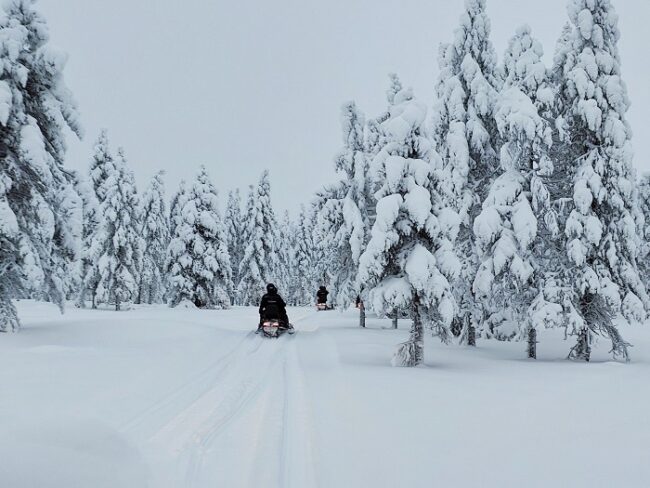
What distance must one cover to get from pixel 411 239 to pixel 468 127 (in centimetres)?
762

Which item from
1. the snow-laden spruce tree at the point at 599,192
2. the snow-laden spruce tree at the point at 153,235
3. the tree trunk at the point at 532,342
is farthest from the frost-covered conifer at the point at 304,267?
the snow-laden spruce tree at the point at 599,192

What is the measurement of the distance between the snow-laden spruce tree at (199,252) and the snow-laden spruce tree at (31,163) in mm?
22119

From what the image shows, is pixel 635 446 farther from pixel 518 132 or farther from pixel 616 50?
pixel 616 50

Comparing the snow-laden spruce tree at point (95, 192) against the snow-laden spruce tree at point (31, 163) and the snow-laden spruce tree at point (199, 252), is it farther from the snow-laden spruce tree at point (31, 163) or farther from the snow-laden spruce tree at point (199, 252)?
the snow-laden spruce tree at point (31, 163)

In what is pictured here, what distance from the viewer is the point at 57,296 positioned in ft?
53.8

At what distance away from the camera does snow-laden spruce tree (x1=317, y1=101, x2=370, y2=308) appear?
26297mm

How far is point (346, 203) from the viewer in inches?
1013

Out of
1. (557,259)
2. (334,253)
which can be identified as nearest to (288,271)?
(334,253)

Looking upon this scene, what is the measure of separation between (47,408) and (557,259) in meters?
16.7

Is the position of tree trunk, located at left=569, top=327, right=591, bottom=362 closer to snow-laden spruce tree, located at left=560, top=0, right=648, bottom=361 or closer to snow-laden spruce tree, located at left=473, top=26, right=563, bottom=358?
snow-laden spruce tree, located at left=560, top=0, right=648, bottom=361

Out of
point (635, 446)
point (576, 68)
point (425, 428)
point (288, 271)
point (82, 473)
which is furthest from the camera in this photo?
point (288, 271)

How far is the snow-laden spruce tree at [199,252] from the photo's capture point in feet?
129

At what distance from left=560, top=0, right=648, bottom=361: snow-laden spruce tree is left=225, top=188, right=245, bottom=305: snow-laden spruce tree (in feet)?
149

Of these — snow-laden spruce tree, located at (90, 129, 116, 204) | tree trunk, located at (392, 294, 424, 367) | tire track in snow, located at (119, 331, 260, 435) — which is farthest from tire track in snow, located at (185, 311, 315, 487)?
snow-laden spruce tree, located at (90, 129, 116, 204)
